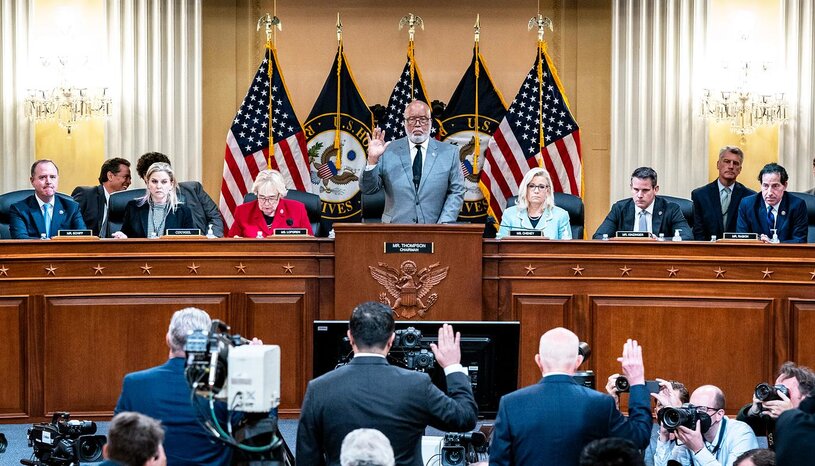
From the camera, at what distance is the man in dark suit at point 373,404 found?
15.4 feet

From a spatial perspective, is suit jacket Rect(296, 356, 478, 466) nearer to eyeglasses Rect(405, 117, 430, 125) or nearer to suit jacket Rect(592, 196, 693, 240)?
eyeglasses Rect(405, 117, 430, 125)

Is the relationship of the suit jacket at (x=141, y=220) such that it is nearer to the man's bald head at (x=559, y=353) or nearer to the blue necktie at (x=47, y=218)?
the blue necktie at (x=47, y=218)

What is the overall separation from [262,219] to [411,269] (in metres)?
1.69

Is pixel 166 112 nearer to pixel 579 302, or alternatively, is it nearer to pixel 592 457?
pixel 579 302

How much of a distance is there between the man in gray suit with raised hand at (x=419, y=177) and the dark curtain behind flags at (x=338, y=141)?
3.25 meters

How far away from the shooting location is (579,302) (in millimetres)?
8000

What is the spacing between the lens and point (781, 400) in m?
5.34

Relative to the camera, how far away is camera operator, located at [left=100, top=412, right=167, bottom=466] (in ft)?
13.2

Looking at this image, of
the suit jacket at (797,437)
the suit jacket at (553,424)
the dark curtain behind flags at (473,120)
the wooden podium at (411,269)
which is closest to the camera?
the suit jacket at (797,437)

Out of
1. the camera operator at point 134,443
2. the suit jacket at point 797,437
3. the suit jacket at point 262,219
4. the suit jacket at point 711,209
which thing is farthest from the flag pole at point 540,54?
the camera operator at point 134,443

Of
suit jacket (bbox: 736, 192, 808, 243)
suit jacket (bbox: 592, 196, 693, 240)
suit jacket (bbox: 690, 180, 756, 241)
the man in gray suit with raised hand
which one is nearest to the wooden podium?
the man in gray suit with raised hand

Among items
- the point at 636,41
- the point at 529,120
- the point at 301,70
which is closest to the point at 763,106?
the point at 636,41

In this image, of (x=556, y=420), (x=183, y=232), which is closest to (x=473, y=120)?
(x=183, y=232)

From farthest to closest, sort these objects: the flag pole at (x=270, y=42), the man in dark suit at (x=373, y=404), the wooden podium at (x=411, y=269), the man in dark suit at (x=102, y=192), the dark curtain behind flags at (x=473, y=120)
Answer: the dark curtain behind flags at (x=473, y=120), the flag pole at (x=270, y=42), the man in dark suit at (x=102, y=192), the wooden podium at (x=411, y=269), the man in dark suit at (x=373, y=404)
